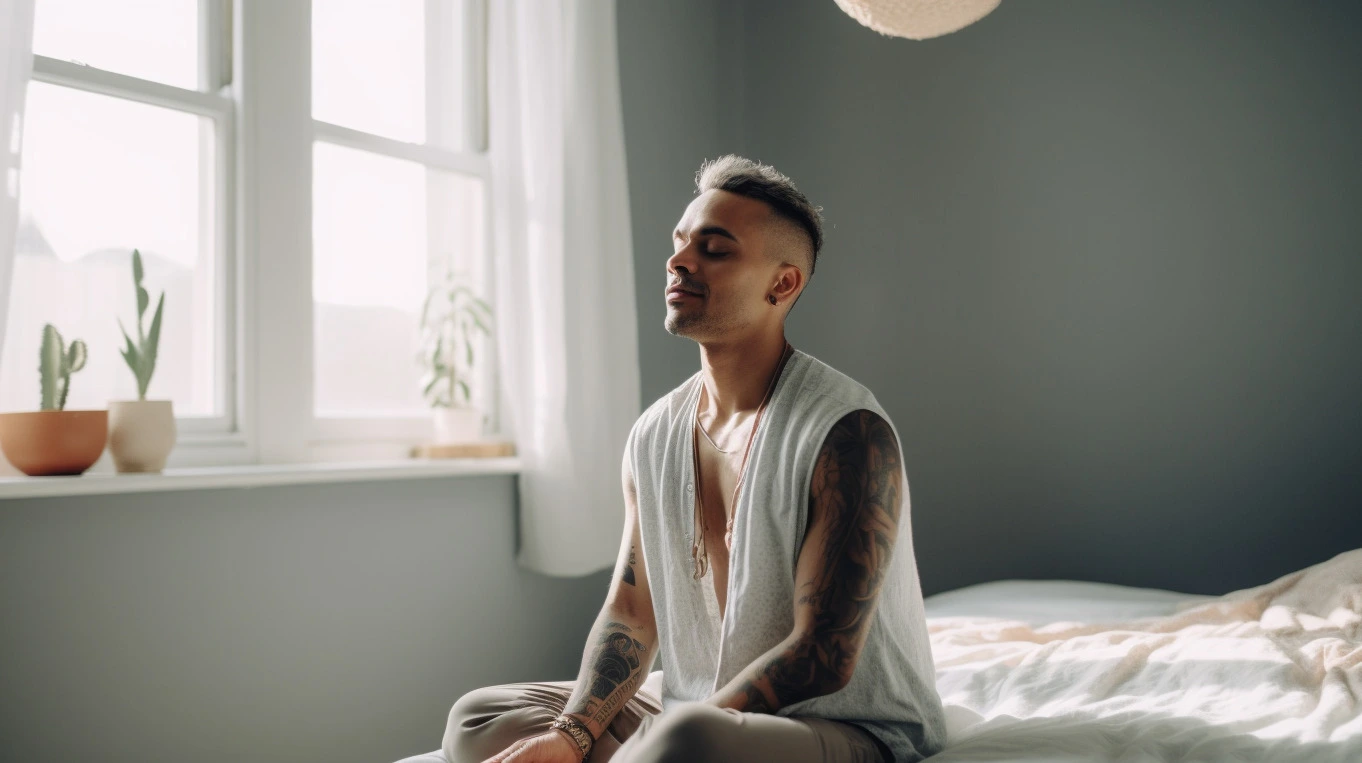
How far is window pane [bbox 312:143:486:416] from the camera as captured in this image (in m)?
2.33

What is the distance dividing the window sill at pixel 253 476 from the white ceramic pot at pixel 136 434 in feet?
0.12

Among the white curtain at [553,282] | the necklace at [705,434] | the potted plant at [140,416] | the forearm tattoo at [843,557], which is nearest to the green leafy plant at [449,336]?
the white curtain at [553,282]

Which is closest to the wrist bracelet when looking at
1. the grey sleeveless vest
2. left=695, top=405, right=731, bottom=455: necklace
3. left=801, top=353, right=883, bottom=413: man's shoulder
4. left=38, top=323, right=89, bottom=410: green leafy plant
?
the grey sleeveless vest

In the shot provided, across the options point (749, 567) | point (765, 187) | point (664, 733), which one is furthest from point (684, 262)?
point (664, 733)

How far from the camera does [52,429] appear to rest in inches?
64.6

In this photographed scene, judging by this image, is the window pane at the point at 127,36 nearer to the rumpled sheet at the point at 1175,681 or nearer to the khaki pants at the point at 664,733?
the khaki pants at the point at 664,733

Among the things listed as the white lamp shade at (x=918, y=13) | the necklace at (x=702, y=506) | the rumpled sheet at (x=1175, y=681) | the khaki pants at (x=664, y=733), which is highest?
the white lamp shade at (x=918, y=13)

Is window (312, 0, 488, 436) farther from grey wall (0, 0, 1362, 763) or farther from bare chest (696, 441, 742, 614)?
bare chest (696, 441, 742, 614)

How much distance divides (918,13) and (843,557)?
99cm

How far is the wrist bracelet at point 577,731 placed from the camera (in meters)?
1.31

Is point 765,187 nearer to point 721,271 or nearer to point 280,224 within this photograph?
point 721,271

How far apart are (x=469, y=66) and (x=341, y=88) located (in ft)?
1.24

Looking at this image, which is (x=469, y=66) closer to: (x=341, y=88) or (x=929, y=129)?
(x=341, y=88)

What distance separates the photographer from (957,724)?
142 cm
